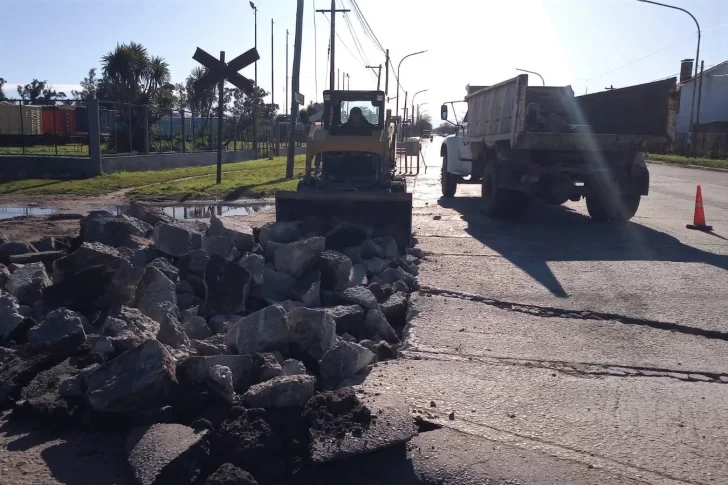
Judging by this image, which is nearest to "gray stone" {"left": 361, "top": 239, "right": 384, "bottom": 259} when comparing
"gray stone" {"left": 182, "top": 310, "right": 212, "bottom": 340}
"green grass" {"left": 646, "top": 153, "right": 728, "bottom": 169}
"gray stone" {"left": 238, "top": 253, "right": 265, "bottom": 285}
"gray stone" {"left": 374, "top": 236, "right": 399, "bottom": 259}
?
"gray stone" {"left": 374, "top": 236, "right": 399, "bottom": 259}

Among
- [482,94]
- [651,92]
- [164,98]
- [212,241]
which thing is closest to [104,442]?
[212,241]

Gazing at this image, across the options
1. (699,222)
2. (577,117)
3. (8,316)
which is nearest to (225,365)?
(8,316)

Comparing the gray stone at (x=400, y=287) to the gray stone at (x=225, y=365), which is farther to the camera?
the gray stone at (x=400, y=287)

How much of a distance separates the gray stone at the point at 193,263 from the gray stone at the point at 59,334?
1.84 m

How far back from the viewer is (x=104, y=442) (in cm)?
436

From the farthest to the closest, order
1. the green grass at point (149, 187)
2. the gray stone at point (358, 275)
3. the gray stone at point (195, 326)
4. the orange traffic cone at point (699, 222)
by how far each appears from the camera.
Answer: the green grass at point (149, 187)
the orange traffic cone at point (699, 222)
the gray stone at point (358, 275)
the gray stone at point (195, 326)

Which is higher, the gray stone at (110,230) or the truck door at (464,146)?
the truck door at (464,146)

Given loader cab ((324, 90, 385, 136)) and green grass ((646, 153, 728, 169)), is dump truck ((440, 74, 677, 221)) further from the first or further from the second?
green grass ((646, 153, 728, 169))

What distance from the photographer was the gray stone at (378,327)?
6340 mm

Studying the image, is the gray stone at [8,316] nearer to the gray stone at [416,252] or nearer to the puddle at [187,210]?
the gray stone at [416,252]

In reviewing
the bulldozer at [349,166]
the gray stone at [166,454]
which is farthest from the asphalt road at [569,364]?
the gray stone at [166,454]

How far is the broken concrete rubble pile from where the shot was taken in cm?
414

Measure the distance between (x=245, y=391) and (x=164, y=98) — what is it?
35.2 metres

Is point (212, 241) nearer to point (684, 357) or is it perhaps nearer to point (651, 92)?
point (684, 357)
